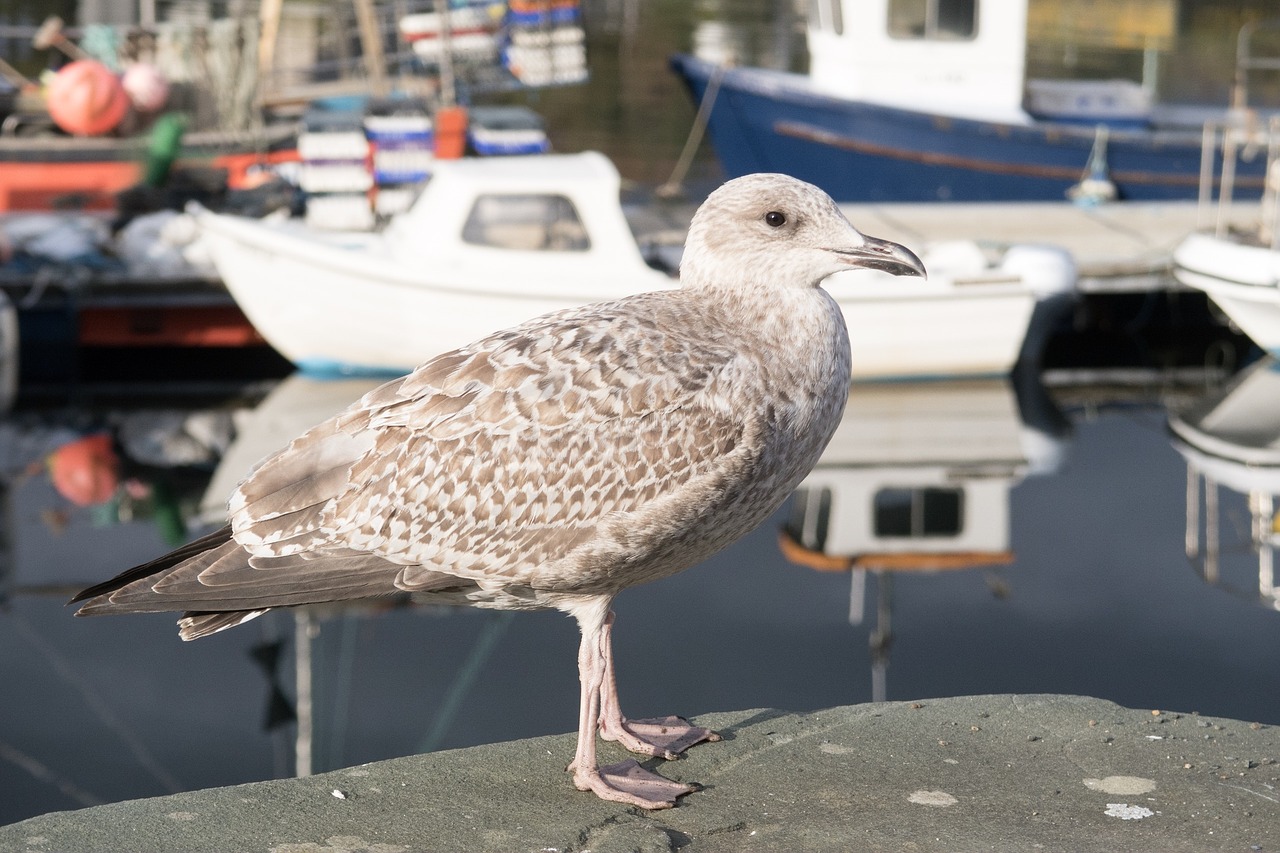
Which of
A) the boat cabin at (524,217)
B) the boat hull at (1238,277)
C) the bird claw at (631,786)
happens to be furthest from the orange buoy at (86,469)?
the boat hull at (1238,277)

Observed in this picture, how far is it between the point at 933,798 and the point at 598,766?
0.89 m

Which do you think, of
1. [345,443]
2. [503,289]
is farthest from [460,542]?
[503,289]

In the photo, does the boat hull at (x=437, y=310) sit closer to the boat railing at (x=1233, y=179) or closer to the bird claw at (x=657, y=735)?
the boat railing at (x=1233, y=179)

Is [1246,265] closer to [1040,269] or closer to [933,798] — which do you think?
[1040,269]

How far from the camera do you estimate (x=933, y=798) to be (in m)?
4.15

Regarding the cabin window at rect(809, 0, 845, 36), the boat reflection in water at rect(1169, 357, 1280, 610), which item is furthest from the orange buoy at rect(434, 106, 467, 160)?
the boat reflection in water at rect(1169, 357, 1280, 610)

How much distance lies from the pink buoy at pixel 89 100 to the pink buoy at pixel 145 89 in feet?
0.97

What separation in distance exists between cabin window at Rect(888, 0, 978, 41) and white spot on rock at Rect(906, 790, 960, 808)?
15.0 m

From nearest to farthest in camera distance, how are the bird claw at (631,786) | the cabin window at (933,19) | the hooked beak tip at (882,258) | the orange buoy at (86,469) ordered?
1. the bird claw at (631,786)
2. the hooked beak tip at (882,258)
3. the orange buoy at (86,469)
4. the cabin window at (933,19)

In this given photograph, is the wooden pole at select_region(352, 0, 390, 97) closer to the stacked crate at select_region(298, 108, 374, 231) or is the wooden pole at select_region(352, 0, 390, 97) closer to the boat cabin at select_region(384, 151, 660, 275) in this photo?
the stacked crate at select_region(298, 108, 374, 231)

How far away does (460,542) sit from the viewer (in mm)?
4242

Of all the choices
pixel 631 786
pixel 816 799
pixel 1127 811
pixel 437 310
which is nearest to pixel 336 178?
pixel 437 310

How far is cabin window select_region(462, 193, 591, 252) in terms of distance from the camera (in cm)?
1310

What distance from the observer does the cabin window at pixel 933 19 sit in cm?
1812
